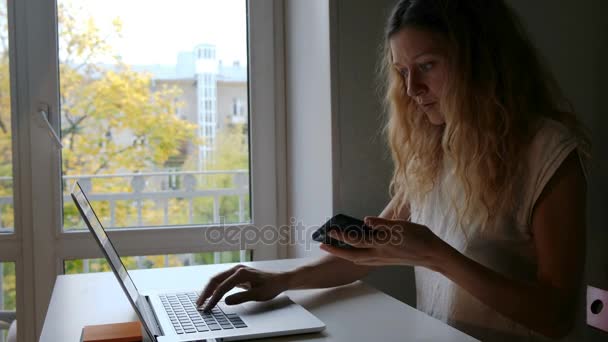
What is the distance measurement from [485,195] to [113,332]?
0.74m

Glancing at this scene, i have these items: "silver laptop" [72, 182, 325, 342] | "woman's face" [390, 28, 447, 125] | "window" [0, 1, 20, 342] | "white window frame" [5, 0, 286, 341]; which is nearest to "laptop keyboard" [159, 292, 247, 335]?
"silver laptop" [72, 182, 325, 342]

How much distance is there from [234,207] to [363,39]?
2.60 feet

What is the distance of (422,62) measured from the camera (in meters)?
1.35

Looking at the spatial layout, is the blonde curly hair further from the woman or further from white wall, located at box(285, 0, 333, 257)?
white wall, located at box(285, 0, 333, 257)

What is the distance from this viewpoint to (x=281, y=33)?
2.31 meters

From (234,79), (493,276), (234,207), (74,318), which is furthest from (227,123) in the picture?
(493,276)

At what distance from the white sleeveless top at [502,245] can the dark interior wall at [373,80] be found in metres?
0.51

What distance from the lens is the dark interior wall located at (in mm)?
1742

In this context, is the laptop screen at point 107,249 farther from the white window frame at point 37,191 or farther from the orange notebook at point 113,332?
the white window frame at point 37,191

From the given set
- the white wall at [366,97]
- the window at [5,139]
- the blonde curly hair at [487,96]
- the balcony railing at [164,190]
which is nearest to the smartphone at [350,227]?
the blonde curly hair at [487,96]

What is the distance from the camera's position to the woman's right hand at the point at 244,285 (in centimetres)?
123

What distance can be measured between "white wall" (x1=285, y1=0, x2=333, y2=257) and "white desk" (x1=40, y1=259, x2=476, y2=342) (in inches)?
19.3

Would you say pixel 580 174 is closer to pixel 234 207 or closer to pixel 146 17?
pixel 234 207

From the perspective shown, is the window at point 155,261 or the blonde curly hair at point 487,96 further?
Result: the window at point 155,261
